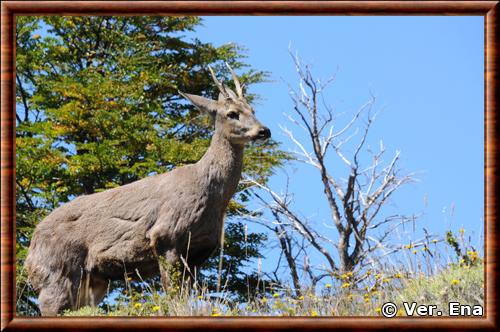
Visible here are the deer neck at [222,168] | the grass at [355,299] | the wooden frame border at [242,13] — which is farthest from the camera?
the deer neck at [222,168]

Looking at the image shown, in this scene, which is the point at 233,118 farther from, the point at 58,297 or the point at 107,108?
the point at 107,108

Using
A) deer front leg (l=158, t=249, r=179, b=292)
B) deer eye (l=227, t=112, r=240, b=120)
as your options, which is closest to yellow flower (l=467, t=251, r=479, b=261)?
deer eye (l=227, t=112, r=240, b=120)

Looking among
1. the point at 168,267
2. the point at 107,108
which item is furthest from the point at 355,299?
the point at 107,108

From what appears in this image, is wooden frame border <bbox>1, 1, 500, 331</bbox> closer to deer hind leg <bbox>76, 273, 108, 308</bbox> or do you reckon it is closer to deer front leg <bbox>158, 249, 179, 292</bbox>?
deer front leg <bbox>158, 249, 179, 292</bbox>

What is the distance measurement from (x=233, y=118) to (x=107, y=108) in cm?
1154

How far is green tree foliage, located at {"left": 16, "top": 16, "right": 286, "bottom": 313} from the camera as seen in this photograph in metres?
19.2

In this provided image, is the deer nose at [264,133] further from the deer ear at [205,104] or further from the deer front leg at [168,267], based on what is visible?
the deer front leg at [168,267]

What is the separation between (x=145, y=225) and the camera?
9016 mm

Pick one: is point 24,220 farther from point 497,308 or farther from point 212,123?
point 497,308

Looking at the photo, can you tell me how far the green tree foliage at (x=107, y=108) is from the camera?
1919cm

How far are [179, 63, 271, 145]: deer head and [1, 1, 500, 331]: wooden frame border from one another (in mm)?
2206

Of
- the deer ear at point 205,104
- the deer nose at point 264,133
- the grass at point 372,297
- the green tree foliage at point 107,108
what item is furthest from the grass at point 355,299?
the green tree foliage at point 107,108

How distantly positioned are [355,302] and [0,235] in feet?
10.6

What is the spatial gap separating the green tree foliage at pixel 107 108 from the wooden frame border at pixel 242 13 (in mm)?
11079
